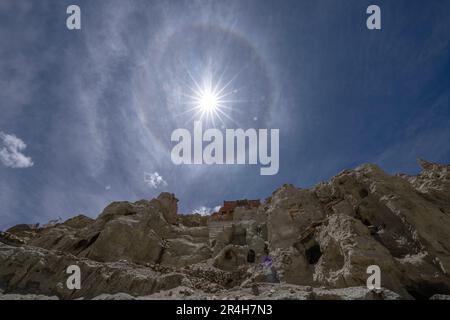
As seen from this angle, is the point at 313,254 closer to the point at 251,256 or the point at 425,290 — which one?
the point at 251,256

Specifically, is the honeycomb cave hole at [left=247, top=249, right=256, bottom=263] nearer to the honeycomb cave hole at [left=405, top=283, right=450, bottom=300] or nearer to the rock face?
the rock face

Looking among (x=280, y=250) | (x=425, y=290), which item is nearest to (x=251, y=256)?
(x=280, y=250)

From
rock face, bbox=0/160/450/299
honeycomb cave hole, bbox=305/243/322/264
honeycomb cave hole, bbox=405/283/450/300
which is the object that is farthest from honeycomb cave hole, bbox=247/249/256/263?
honeycomb cave hole, bbox=405/283/450/300

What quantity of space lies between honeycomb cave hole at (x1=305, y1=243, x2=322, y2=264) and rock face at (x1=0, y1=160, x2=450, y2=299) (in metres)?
0.08

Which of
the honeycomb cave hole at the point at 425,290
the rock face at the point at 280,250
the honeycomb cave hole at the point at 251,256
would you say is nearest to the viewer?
the honeycomb cave hole at the point at 425,290

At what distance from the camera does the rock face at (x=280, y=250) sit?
1722 cm

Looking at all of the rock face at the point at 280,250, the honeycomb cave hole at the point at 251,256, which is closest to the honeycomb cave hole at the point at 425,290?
the rock face at the point at 280,250

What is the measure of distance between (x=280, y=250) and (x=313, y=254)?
8.53 feet

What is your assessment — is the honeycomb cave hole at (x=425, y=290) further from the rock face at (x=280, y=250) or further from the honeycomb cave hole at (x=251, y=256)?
the honeycomb cave hole at (x=251, y=256)

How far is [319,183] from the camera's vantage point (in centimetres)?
3325

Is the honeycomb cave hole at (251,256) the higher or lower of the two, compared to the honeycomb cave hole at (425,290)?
higher

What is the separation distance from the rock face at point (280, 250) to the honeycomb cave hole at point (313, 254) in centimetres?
8

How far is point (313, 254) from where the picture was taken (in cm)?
2328
